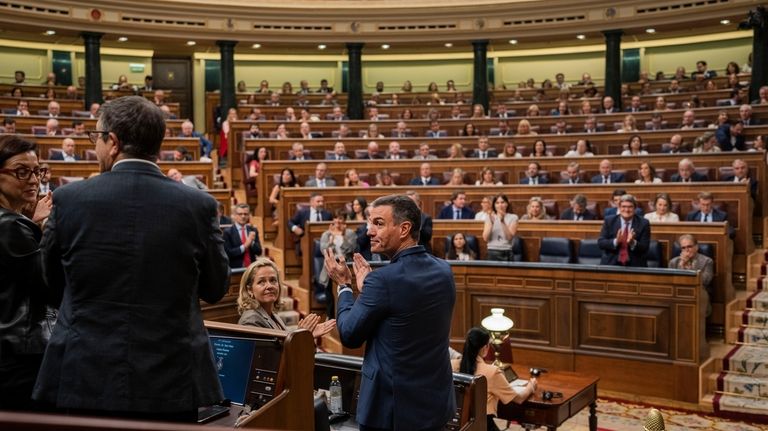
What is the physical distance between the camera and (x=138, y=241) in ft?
5.41

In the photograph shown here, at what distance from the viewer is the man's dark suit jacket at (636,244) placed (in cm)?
618

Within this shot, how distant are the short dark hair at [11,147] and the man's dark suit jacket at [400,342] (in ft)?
3.29

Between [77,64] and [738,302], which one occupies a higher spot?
[77,64]

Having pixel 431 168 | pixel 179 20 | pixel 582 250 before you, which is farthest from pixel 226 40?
pixel 582 250

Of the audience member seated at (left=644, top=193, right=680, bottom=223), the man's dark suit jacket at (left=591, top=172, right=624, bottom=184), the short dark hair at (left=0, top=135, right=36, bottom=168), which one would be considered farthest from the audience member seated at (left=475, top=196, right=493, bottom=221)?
the short dark hair at (left=0, top=135, right=36, bottom=168)

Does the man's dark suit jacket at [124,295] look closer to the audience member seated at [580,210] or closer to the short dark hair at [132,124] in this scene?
the short dark hair at [132,124]

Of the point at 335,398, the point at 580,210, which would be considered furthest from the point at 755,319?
the point at 335,398

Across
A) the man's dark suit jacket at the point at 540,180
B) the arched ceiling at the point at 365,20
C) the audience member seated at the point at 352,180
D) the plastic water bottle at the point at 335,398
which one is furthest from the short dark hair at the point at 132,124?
the arched ceiling at the point at 365,20

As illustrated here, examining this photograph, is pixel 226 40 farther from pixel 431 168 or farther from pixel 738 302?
pixel 738 302

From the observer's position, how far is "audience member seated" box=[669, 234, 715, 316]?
20.0 feet

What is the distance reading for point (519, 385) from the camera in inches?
177

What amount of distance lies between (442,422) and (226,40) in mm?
13418

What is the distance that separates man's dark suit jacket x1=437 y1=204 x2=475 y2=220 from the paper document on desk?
10.7 feet

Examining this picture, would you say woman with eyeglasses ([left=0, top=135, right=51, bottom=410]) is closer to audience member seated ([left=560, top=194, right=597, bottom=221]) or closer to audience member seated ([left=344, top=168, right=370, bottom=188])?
audience member seated ([left=560, top=194, right=597, bottom=221])
